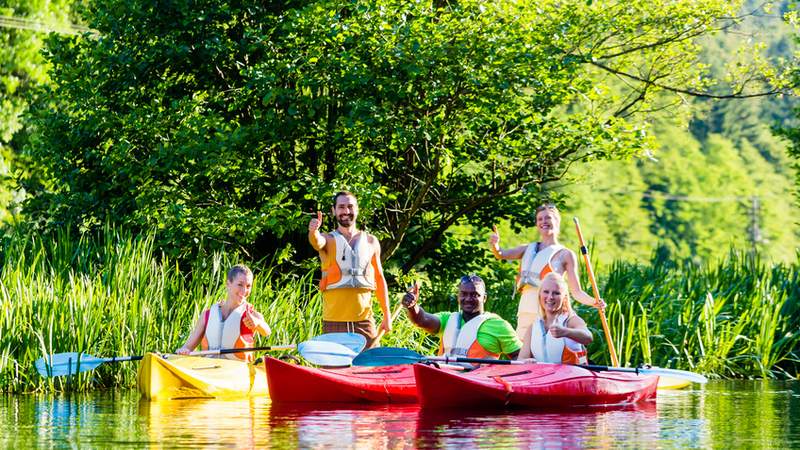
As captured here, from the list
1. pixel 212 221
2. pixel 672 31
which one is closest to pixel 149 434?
pixel 212 221

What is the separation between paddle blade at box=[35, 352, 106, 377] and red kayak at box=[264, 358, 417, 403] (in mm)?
1473

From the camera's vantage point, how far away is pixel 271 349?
10.5 meters

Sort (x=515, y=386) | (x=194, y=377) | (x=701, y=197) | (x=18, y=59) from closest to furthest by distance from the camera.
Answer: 1. (x=515, y=386)
2. (x=194, y=377)
3. (x=18, y=59)
4. (x=701, y=197)

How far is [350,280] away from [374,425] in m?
1.95

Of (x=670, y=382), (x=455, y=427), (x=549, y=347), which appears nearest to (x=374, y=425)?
(x=455, y=427)

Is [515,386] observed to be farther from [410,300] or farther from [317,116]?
[317,116]

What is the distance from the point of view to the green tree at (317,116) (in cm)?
1427

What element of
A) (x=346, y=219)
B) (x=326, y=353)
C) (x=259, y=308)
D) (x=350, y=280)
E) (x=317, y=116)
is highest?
(x=317, y=116)

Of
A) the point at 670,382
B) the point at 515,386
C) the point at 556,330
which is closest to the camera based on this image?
the point at 515,386

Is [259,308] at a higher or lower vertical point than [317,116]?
lower

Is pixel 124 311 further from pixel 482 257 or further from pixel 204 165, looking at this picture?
pixel 482 257

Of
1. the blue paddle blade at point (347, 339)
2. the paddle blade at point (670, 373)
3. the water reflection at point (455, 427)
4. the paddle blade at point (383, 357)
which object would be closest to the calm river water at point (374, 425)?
the water reflection at point (455, 427)

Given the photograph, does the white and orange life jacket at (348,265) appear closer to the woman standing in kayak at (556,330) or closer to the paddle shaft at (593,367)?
the paddle shaft at (593,367)

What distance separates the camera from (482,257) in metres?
16.2
